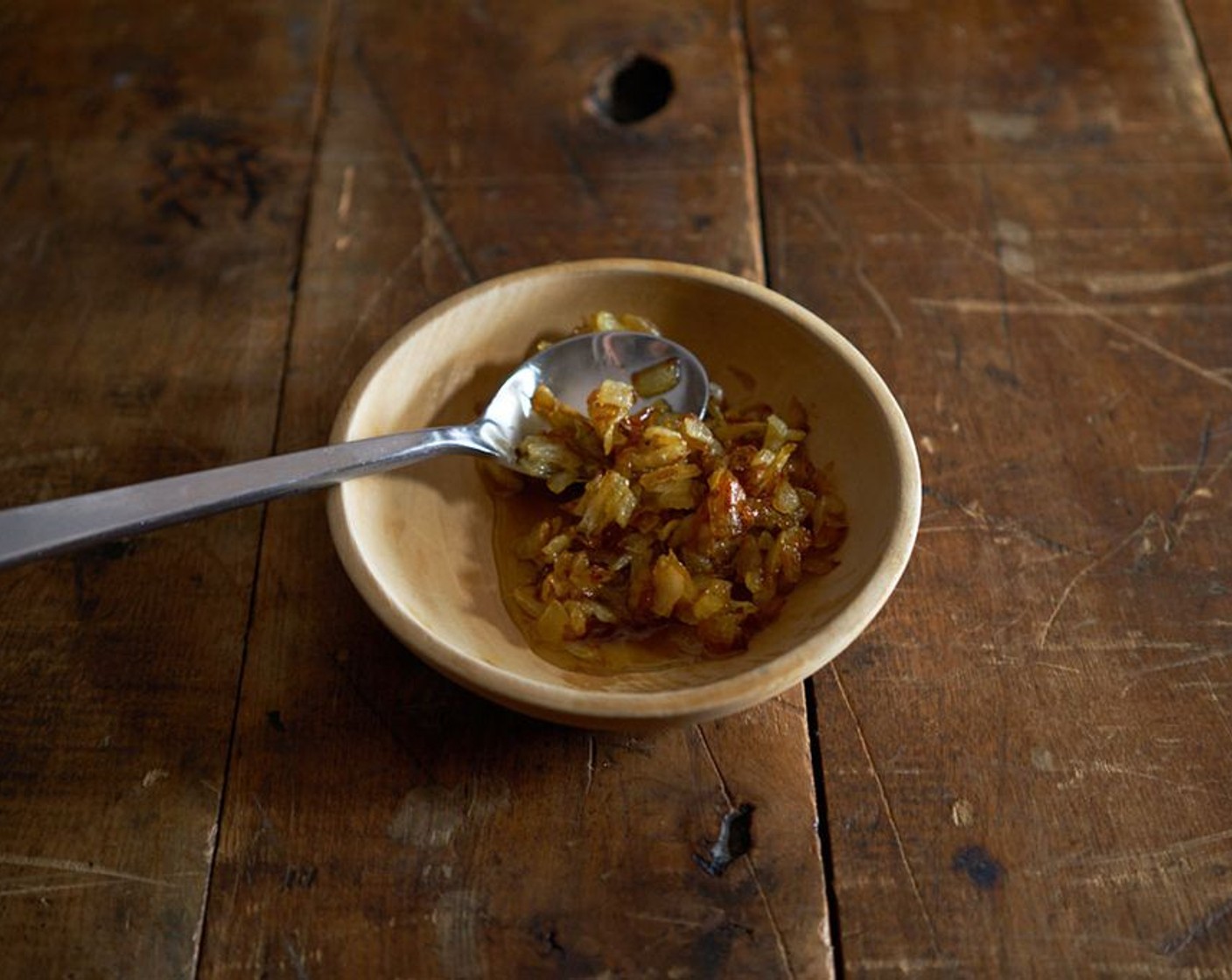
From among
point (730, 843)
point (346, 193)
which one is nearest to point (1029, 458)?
point (730, 843)

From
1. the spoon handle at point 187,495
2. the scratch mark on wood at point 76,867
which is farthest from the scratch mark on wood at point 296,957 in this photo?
the spoon handle at point 187,495

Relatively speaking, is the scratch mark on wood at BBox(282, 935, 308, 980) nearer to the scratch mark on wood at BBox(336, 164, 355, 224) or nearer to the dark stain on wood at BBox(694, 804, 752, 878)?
the dark stain on wood at BBox(694, 804, 752, 878)

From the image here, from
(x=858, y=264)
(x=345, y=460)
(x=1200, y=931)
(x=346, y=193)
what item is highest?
(x=345, y=460)

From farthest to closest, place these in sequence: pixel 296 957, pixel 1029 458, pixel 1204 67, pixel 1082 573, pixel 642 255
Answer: pixel 1204 67 < pixel 642 255 < pixel 1029 458 < pixel 1082 573 < pixel 296 957

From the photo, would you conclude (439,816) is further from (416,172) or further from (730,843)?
(416,172)

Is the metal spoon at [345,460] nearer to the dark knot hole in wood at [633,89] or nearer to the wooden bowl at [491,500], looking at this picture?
the wooden bowl at [491,500]

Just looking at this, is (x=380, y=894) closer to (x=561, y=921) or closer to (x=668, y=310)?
(x=561, y=921)

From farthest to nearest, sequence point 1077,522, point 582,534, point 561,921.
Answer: point 1077,522 → point 582,534 → point 561,921

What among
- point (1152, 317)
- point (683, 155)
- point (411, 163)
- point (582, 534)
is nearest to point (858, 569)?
point (582, 534)

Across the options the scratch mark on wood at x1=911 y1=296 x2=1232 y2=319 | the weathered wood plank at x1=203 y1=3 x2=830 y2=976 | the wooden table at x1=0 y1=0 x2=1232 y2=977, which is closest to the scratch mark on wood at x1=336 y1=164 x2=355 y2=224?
the wooden table at x1=0 y1=0 x2=1232 y2=977
